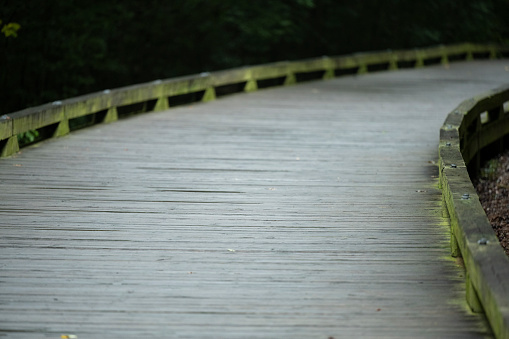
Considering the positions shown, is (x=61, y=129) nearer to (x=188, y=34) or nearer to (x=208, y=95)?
(x=208, y=95)

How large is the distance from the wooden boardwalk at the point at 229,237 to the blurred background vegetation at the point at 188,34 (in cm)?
650

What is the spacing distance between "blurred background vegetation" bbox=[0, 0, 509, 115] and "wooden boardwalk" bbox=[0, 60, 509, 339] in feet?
21.3

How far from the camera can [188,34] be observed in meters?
21.0

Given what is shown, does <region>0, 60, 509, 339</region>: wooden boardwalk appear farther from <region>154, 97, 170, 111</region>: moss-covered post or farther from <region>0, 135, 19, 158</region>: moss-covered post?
<region>154, 97, 170, 111</region>: moss-covered post

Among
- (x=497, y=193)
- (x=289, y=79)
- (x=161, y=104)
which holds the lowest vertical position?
(x=497, y=193)

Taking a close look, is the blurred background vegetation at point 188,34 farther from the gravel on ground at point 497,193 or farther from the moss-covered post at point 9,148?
the gravel on ground at point 497,193

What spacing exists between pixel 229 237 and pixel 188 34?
15.9 m

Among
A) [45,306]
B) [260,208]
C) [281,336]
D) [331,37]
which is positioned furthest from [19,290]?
[331,37]

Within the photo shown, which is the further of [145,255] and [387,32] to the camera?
[387,32]

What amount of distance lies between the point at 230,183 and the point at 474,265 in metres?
3.75

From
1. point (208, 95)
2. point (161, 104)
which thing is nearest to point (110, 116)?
point (161, 104)

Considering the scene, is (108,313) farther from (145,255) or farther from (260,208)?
(260,208)

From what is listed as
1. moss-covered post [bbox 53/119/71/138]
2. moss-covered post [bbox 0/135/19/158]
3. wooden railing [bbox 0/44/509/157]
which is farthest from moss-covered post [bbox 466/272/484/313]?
moss-covered post [bbox 53/119/71/138]

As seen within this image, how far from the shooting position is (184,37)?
20828mm
